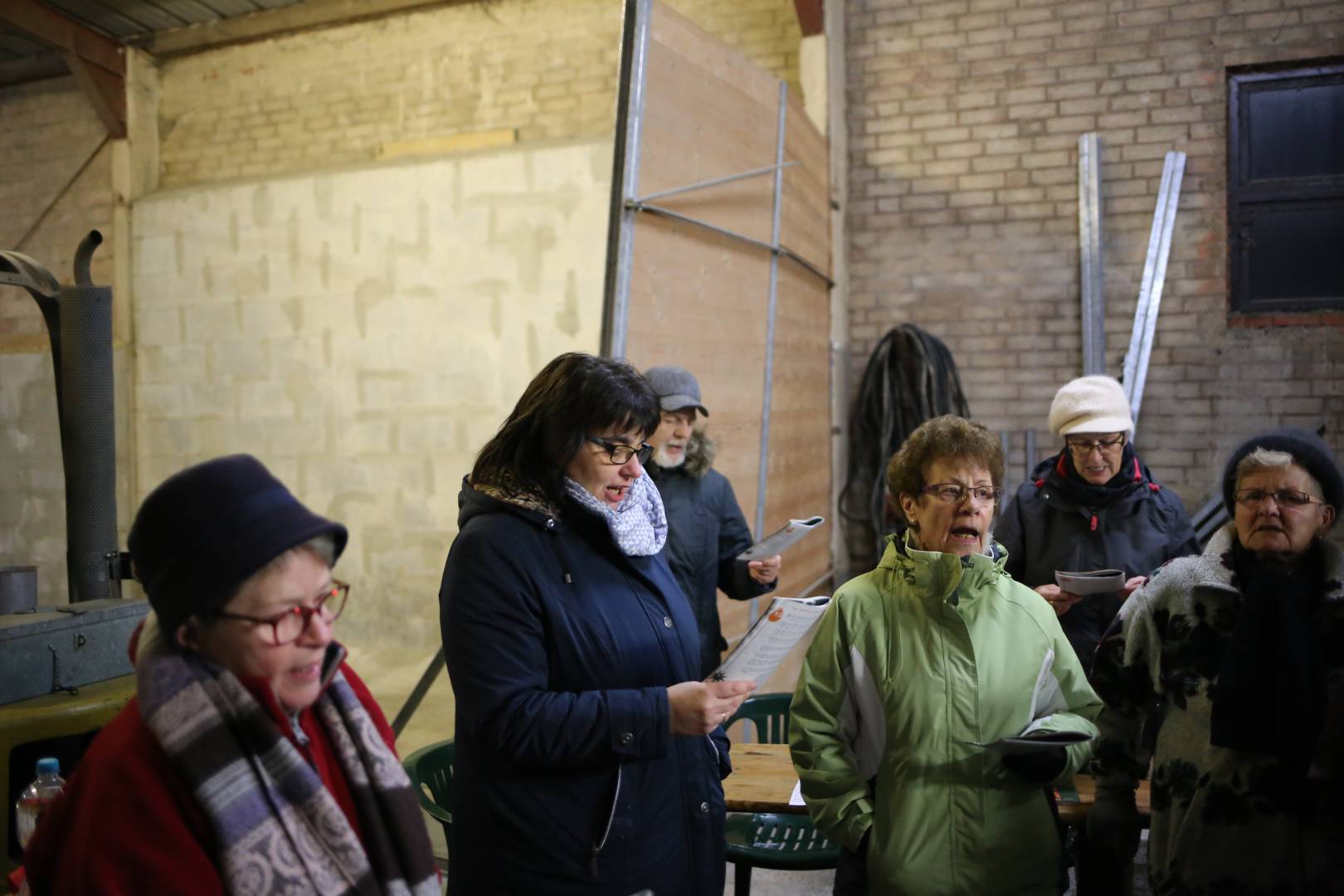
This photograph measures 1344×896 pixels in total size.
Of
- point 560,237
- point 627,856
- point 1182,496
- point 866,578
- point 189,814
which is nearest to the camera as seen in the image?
Result: point 189,814

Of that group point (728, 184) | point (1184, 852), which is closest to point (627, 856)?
point (1184, 852)

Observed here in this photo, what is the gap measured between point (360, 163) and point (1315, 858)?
6665mm

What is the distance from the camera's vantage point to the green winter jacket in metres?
1.83

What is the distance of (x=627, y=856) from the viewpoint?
1669mm

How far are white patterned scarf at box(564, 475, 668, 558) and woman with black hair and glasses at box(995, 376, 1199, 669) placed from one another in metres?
1.56

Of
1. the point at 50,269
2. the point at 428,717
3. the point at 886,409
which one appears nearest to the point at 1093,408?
the point at 886,409

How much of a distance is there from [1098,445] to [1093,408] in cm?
11

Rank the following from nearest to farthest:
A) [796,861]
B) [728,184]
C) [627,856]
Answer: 1. [627,856]
2. [796,861]
3. [728,184]

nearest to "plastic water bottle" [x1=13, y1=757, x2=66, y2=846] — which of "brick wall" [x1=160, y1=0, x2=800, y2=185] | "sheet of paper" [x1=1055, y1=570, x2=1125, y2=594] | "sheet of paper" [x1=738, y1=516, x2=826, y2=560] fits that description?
"sheet of paper" [x1=738, y1=516, x2=826, y2=560]

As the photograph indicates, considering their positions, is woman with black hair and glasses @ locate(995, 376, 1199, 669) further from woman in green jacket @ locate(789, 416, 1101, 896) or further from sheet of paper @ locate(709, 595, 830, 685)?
sheet of paper @ locate(709, 595, 830, 685)

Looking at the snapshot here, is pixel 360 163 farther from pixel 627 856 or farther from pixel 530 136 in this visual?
pixel 627 856

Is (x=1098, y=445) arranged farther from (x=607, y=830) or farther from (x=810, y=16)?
(x=810, y=16)

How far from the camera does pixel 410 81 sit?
7.22 meters

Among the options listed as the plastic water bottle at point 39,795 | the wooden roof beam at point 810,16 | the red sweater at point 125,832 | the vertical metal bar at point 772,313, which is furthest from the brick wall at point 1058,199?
the red sweater at point 125,832
